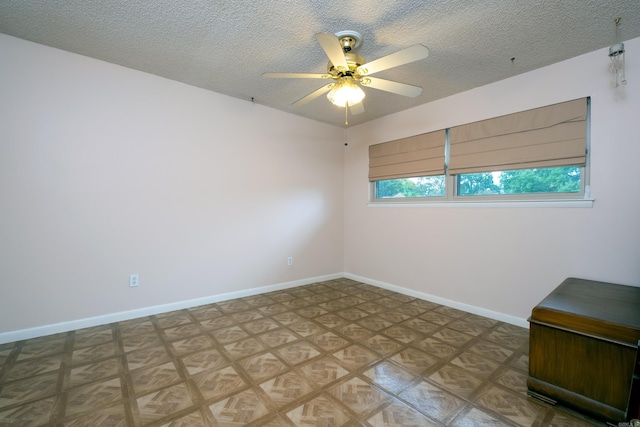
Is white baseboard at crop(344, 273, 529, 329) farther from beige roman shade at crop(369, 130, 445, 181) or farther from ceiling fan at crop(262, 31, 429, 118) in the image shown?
ceiling fan at crop(262, 31, 429, 118)

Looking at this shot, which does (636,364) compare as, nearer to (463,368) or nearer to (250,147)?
(463,368)

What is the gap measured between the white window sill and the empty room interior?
3cm

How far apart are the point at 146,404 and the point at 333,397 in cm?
111

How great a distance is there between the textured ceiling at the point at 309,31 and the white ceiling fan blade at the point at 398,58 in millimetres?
393

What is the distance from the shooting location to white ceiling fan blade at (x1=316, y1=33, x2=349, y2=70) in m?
1.53

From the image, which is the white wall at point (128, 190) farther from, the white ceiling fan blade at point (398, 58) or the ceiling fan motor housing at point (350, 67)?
the white ceiling fan blade at point (398, 58)

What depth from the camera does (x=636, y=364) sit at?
55.3 inches

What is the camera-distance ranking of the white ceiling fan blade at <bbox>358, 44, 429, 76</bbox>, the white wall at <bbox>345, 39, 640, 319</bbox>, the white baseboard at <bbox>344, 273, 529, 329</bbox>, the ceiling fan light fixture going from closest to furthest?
the white ceiling fan blade at <bbox>358, 44, 429, 76</bbox> → the ceiling fan light fixture → the white wall at <bbox>345, 39, 640, 319</bbox> → the white baseboard at <bbox>344, 273, 529, 329</bbox>

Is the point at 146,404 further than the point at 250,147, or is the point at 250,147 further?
the point at 250,147

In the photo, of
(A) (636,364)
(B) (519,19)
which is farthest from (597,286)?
(B) (519,19)

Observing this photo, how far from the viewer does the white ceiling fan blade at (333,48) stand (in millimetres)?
1527

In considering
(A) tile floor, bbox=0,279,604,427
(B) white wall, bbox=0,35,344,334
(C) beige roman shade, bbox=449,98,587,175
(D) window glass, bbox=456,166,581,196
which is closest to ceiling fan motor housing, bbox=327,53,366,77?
(C) beige roman shade, bbox=449,98,587,175

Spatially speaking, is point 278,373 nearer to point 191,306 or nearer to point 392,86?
point 191,306

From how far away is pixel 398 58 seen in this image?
1728 millimetres
